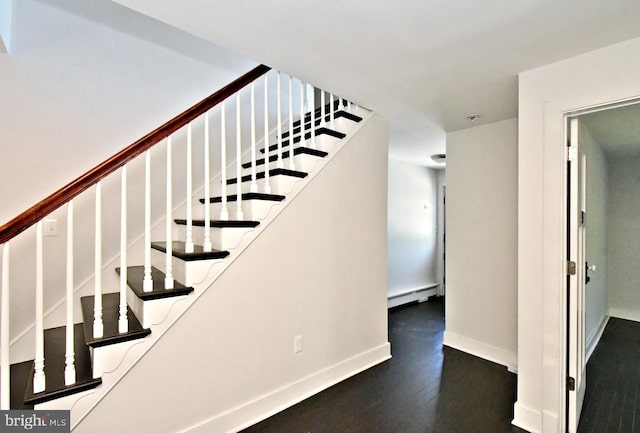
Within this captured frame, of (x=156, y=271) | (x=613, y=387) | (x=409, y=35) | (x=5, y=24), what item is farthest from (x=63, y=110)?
(x=613, y=387)

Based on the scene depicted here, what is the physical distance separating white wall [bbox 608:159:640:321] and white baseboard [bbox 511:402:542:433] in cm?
356

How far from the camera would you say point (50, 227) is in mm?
2021

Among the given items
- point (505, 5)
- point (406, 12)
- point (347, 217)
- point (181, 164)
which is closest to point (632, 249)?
point (347, 217)

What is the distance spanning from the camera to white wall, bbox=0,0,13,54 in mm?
1790

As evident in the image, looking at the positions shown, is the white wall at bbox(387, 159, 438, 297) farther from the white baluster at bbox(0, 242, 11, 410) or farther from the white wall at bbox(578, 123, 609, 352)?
the white baluster at bbox(0, 242, 11, 410)

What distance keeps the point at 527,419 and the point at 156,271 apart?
270 cm

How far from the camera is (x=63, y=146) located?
2074 mm

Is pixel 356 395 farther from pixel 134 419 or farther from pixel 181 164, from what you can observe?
pixel 181 164

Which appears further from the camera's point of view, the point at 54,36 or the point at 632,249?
the point at 632,249

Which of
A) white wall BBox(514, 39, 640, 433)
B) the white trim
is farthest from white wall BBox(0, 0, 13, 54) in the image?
the white trim

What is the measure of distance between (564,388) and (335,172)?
208 cm

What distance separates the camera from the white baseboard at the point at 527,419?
6.17 feet

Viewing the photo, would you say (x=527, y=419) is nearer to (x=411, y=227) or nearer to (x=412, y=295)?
(x=412, y=295)

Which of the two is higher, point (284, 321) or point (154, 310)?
point (154, 310)
